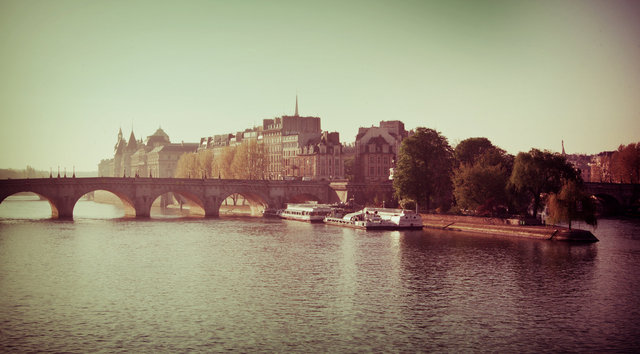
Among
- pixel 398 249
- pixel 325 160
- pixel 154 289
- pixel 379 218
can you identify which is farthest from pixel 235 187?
pixel 154 289

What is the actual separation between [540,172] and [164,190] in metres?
64.3

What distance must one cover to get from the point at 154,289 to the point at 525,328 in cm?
2700

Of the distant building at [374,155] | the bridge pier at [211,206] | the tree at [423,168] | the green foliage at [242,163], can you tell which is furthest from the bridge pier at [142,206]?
the distant building at [374,155]

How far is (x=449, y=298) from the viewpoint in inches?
1884

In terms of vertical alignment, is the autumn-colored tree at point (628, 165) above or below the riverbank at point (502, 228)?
above

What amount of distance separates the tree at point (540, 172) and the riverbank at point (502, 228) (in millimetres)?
5126

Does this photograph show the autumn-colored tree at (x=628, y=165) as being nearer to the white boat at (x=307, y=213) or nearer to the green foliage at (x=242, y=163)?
the white boat at (x=307, y=213)

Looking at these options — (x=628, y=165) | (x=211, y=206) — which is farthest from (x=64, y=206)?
(x=628, y=165)

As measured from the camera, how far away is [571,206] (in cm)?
7894

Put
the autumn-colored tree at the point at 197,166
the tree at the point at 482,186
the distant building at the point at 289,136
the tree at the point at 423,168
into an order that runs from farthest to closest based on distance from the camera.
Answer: the distant building at the point at 289,136, the autumn-colored tree at the point at 197,166, the tree at the point at 423,168, the tree at the point at 482,186

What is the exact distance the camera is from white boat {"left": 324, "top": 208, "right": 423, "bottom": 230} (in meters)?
98.2

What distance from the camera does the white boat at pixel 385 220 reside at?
98250 mm

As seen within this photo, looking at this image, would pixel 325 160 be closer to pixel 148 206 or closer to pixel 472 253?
pixel 148 206

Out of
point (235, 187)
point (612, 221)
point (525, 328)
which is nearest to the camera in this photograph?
point (525, 328)
